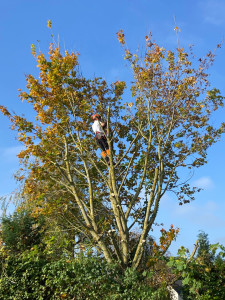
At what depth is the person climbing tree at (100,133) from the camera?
38.4ft

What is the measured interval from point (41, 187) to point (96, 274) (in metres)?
5.87

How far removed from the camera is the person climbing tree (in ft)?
38.4

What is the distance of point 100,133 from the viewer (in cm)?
1178

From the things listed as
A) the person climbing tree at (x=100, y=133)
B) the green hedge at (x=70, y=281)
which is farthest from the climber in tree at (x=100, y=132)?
the green hedge at (x=70, y=281)

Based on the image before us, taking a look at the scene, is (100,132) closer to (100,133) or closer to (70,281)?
(100,133)

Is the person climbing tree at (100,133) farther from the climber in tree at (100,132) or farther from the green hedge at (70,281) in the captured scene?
the green hedge at (70,281)

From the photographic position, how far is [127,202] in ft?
40.7

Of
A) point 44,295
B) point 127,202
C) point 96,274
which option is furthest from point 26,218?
point 96,274

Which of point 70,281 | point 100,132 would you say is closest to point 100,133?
point 100,132

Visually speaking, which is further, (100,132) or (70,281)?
(100,132)

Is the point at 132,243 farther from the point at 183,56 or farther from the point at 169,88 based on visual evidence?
the point at 183,56

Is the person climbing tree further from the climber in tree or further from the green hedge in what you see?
the green hedge

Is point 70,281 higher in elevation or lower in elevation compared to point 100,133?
lower

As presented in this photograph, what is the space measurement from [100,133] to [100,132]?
4 centimetres
